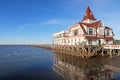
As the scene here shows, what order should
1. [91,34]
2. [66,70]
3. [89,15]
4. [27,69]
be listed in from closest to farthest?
1. [66,70]
2. [27,69]
3. [91,34]
4. [89,15]

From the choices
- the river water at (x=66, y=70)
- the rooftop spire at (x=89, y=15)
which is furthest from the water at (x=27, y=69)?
the rooftop spire at (x=89, y=15)

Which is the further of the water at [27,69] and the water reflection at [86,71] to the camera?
the water at [27,69]

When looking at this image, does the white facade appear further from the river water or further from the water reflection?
the water reflection

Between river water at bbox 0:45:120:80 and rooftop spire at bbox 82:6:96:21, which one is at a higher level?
rooftop spire at bbox 82:6:96:21

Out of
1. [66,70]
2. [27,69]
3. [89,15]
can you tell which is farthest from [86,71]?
[89,15]

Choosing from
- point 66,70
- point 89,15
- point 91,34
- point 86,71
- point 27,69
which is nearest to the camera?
point 86,71

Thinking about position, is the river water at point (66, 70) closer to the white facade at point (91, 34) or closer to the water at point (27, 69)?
the water at point (27, 69)

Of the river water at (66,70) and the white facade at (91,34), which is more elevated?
the white facade at (91,34)

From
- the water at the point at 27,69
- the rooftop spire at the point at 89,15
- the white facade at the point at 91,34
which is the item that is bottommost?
the water at the point at 27,69

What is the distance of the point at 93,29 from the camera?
126 ft

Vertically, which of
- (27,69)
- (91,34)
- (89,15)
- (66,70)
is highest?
(89,15)

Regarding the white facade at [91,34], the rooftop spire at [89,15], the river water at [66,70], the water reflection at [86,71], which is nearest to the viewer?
the water reflection at [86,71]

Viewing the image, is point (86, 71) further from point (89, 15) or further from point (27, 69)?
point (89, 15)

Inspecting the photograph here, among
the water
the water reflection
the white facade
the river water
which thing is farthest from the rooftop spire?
the water reflection
